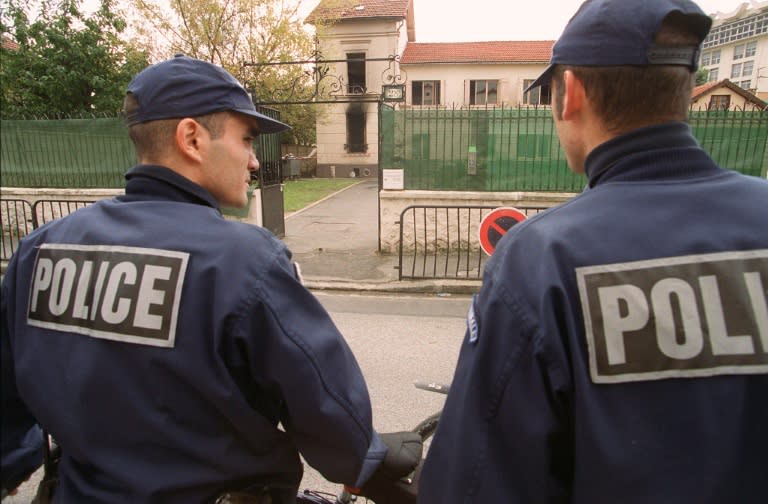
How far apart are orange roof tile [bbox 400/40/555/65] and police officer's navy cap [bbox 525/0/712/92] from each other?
31025 mm

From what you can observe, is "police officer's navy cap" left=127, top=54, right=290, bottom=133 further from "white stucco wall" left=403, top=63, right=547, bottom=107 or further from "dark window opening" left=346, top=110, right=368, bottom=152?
"white stucco wall" left=403, top=63, right=547, bottom=107

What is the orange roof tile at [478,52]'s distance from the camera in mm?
30062

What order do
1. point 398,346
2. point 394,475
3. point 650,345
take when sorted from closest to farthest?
point 650,345 < point 394,475 < point 398,346

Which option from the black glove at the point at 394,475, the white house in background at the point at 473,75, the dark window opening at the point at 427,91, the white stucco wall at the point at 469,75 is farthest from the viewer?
the dark window opening at the point at 427,91

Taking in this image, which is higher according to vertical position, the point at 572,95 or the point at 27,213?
the point at 572,95

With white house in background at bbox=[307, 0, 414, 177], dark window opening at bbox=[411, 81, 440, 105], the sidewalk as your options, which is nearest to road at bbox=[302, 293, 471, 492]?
the sidewalk

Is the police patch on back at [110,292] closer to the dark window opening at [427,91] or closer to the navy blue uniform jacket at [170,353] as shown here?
the navy blue uniform jacket at [170,353]

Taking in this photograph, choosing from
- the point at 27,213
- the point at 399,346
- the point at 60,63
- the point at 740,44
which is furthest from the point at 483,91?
the point at 740,44

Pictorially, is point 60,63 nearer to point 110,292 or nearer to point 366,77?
point 110,292

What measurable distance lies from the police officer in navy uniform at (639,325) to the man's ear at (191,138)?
36.7 inches

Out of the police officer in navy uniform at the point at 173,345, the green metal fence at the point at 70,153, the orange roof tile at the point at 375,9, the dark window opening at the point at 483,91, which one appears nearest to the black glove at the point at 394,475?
the police officer in navy uniform at the point at 173,345

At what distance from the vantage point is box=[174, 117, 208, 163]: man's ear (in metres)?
1.39

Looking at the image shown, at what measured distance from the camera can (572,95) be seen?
1132mm

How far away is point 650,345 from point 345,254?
329 inches
